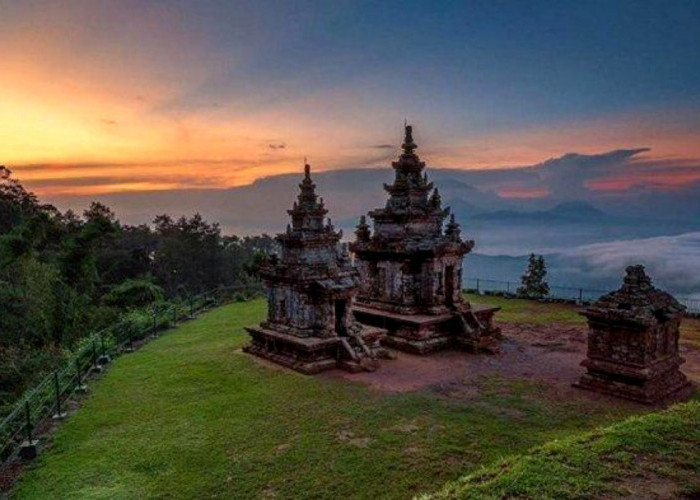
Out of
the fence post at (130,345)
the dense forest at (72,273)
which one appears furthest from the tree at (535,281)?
the fence post at (130,345)

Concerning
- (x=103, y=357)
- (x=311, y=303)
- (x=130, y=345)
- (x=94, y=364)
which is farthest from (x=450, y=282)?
(x=94, y=364)

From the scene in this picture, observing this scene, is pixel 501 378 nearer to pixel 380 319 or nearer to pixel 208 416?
pixel 380 319

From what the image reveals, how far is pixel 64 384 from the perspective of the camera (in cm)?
1856

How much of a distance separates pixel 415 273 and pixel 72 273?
86.9 ft

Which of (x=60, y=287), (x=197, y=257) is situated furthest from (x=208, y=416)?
(x=197, y=257)

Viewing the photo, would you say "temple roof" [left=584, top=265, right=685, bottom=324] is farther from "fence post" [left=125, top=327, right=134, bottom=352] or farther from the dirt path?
"fence post" [left=125, top=327, right=134, bottom=352]

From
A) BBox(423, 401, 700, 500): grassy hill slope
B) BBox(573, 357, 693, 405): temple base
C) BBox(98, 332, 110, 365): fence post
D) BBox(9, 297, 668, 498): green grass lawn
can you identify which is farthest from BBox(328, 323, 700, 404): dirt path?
BBox(98, 332, 110, 365): fence post

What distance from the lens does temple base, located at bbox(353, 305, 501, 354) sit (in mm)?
22484

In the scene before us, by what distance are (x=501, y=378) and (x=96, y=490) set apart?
12666 mm

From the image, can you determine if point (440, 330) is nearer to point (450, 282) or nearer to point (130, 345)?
point (450, 282)

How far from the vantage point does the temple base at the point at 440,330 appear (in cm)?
2248

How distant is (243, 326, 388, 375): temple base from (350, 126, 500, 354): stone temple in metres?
2.65

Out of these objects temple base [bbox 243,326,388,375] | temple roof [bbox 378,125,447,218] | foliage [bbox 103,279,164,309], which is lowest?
foliage [bbox 103,279,164,309]

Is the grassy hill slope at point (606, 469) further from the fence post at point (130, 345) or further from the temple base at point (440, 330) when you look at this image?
the fence post at point (130, 345)
